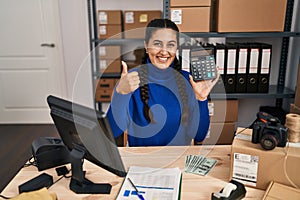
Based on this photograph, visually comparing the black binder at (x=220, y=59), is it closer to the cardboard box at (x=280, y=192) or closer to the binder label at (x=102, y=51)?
the binder label at (x=102, y=51)

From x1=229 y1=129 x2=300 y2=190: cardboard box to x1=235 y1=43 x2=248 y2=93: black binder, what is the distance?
4.40 feet

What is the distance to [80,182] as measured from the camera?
38.3 inches

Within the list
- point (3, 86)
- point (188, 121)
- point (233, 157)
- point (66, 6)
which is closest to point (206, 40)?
point (188, 121)

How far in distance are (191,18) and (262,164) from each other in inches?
57.7

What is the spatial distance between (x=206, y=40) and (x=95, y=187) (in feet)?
6.41

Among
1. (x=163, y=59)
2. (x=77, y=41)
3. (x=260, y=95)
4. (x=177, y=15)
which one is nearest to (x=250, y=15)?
(x=177, y=15)

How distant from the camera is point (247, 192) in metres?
0.93

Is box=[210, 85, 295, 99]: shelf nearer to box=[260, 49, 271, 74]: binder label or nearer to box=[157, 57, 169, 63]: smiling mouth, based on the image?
box=[260, 49, 271, 74]: binder label

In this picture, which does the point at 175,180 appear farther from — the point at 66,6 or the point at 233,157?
the point at 66,6

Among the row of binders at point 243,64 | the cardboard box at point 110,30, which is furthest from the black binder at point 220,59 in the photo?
the cardboard box at point 110,30

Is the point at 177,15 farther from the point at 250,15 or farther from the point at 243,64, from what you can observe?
the point at 243,64

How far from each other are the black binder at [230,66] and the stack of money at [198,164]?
120 centimetres

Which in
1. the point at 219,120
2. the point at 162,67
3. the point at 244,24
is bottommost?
the point at 219,120

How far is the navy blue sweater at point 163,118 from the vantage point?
1.39 m
